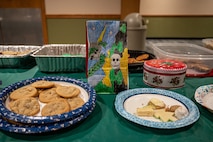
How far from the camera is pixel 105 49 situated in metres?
0.67

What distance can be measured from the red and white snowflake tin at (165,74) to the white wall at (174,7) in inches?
114

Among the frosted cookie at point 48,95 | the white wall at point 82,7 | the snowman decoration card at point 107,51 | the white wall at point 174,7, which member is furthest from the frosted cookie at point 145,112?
the white wall at point 174,7

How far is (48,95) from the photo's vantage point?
24.0 inches

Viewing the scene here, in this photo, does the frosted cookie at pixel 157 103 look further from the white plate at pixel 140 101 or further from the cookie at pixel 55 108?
the cookie at pixel 55 108

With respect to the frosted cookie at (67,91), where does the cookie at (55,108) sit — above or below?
below

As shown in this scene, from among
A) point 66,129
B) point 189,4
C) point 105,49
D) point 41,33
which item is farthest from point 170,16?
point 66,129

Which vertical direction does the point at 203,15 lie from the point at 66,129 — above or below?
above

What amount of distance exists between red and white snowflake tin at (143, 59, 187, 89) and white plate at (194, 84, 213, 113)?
10 cm

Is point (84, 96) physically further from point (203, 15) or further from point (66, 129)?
point (203, 15)

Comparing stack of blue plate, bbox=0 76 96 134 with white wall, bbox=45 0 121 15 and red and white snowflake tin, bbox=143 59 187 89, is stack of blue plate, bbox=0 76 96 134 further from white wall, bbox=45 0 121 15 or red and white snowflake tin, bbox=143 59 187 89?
white wall, bbox=45 0 121 15

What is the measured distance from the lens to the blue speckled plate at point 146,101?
0.49 metres

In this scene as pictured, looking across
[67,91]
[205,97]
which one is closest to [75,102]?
[67,91]

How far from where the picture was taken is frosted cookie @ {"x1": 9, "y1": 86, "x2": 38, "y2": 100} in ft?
1.92

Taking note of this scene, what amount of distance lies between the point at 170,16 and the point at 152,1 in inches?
17.9
